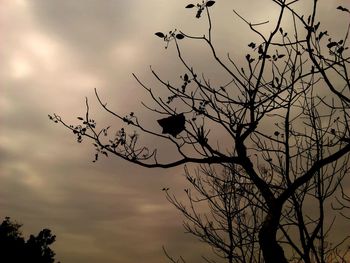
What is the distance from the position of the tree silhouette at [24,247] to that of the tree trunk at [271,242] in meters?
32.6

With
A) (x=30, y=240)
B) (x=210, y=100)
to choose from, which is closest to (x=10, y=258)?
(x=30, y=240)

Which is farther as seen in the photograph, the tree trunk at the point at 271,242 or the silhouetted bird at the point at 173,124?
the silhouetted bird at the point at 173,124

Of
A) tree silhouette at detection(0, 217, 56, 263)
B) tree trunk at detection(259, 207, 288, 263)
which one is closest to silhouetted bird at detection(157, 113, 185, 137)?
tree trunk at detection(259, 207, 288, 263)

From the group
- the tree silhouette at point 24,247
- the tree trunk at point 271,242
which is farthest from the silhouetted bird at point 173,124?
the tree silhouette at point 24,247

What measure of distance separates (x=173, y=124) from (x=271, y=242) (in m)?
1.82

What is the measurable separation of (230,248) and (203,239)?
2.76ft

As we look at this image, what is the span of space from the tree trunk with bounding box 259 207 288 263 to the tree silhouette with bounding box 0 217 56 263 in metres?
32.6

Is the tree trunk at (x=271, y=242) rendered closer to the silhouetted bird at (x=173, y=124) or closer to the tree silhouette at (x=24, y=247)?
the silhouetted bird at (x=173, y=124)

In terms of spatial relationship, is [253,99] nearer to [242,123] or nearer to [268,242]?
[242,123]

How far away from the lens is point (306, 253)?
5.58 metres

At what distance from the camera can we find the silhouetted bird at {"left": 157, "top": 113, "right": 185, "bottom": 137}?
207 inches

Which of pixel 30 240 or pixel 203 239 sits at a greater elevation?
pixel 30 240

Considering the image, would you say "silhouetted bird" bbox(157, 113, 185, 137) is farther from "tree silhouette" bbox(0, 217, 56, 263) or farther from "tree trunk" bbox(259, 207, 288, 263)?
"tree silhouette" bbox(0, 217, 56, 263)

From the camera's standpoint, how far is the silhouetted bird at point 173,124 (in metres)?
5.25
